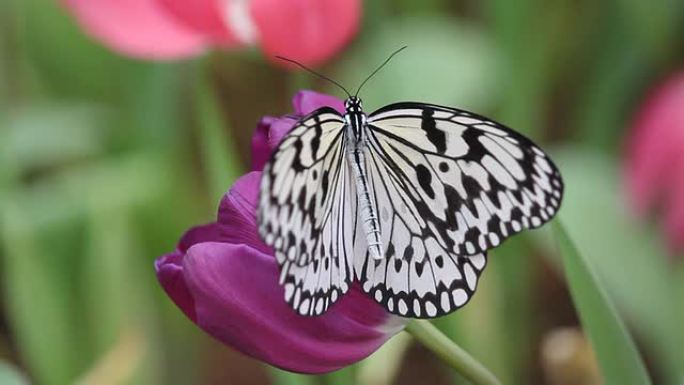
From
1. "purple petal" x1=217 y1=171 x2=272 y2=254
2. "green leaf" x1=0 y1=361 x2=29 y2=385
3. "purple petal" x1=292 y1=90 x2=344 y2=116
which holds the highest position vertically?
"purple petal" x1=292 y1=90 x2=344 y2=116

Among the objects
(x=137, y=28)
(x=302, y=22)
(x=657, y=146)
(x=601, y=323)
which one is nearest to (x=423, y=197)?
(x=601, y=323)

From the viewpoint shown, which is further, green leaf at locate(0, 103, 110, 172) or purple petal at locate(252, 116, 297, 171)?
green leaf at locate(0, 103, 110, 172)

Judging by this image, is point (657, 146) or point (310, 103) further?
point (657, 146)

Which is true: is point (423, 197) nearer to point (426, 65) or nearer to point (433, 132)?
point (433, 132)

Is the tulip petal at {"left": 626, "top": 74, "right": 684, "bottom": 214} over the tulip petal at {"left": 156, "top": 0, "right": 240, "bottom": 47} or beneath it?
beneath

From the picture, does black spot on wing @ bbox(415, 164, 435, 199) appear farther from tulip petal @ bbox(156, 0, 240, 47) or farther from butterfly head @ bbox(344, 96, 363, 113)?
tulip petal @ bbox(156, 0, 240, 47)

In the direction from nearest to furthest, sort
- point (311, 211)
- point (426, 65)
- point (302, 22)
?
1. point (311, 211)
2. point (302, 22)
3. point (426, 65)

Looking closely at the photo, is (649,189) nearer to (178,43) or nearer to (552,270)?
(552,270)

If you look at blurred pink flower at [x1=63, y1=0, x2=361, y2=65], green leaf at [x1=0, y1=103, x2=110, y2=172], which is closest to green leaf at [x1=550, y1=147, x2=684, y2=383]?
blurred pink flower at [x1=63, y1=0, x2=361, y2=65]
